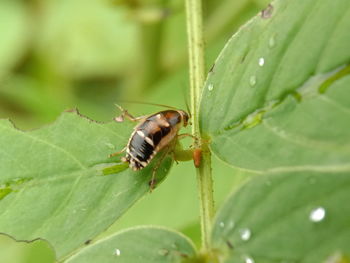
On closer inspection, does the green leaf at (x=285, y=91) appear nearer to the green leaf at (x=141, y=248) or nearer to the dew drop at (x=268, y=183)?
the dew drop at (x=268, y=183)

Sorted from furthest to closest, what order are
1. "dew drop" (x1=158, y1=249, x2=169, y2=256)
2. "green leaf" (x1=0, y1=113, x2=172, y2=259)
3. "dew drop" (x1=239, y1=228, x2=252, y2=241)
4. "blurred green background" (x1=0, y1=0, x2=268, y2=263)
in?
"blurred green background" (x1=0, y1=0, x2=268, y2=263)
"green leaf" (x1=0, y1=113, x2=172, y2=259)
"dew drop" (x1=158, y1=249, x2=169, y2=256)
"dew drop" (x1=239, y1=228, x2=252, y2=241)

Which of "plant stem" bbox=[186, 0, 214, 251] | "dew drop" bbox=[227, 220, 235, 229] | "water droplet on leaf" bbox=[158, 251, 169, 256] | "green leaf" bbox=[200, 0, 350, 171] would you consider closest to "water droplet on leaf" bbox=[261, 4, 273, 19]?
"green leaf" bbox=[200, 0, 350, 171]

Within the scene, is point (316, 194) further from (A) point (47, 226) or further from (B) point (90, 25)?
(B) point (90, 25)

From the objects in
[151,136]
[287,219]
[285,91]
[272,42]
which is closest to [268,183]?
[287,219]

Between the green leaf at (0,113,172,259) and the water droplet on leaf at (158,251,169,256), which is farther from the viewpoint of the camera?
the green leaf at (0,113,172,259)

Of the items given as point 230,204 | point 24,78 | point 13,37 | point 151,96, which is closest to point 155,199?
point 151,96

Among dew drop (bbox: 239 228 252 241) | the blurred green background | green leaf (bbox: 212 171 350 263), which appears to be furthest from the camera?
the blurred green background

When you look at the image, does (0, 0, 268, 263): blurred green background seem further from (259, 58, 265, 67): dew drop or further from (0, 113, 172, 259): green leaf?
(259, 58, 265, 67): dew drop
